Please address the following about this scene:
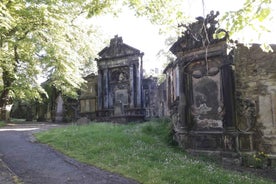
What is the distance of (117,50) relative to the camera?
24.1 meters

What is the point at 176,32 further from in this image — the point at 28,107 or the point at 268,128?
the point at 28,107

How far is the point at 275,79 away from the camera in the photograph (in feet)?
34.9

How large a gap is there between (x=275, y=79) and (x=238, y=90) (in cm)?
132

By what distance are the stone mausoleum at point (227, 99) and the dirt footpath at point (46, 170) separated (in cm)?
490

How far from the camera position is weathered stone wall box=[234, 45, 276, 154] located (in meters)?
10.6

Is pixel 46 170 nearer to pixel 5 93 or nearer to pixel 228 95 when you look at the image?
pixel 228 95

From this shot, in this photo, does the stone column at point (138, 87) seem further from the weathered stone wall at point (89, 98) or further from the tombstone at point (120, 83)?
the weathered stone wall at point (89, 98)

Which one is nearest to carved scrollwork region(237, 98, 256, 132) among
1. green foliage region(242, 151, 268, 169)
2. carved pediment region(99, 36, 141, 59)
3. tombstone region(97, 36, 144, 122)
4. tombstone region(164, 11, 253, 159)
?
tombstone region(164, 11, 253, 159)

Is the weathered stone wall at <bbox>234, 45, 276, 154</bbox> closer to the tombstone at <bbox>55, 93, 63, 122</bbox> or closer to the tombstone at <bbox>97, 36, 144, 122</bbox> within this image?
the tombstone at <bbox>97, 36, 144, 122</bbox>

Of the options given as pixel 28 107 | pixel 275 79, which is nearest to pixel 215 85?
pixel 275 79

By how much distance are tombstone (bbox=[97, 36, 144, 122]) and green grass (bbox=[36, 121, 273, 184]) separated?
9.13m

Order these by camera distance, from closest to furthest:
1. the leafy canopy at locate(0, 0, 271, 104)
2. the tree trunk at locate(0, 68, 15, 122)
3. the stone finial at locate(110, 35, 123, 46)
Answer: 1. the leafy canopy at locate(0, 0, 271, 104)
2. the tree trunk at locate(0, 68, 15, 122)
3. the stone finial at locate(110, 35, 123, 46)

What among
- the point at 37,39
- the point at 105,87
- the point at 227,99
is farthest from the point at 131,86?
the point at 227,99

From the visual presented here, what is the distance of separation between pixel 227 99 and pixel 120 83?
1415 centimetres
